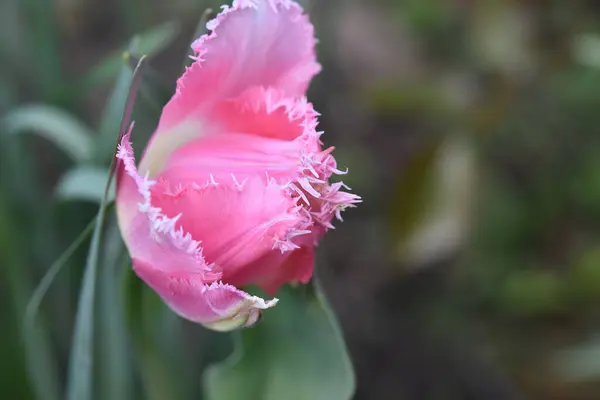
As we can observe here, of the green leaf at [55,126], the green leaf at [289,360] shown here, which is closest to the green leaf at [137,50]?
the green leaf at [55,126]

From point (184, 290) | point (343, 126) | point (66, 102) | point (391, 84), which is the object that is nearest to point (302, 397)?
point (184, 290)

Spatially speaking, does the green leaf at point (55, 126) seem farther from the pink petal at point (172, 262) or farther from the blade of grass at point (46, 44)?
the pink petal at point (172, 262)

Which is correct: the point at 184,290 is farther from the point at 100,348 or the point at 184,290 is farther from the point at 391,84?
the point at 391,84

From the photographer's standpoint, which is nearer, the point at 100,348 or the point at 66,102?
the point at 100,348

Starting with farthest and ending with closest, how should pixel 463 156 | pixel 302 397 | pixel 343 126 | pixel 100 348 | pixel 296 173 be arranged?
1. pixel 343 126
2. pixel 463 156
3. pixel 100 348
4. pixel 302 397
5. pixel 296 173

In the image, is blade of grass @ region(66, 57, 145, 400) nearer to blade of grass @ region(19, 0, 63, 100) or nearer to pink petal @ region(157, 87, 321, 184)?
pink petal @ region(157, 87, 321, 184)

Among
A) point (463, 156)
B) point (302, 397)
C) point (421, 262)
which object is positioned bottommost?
point (421, 262)

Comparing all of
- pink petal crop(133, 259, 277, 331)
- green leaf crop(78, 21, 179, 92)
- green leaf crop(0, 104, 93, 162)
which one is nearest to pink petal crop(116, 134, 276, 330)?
pink petal crop(133, 259, 277, 331)
